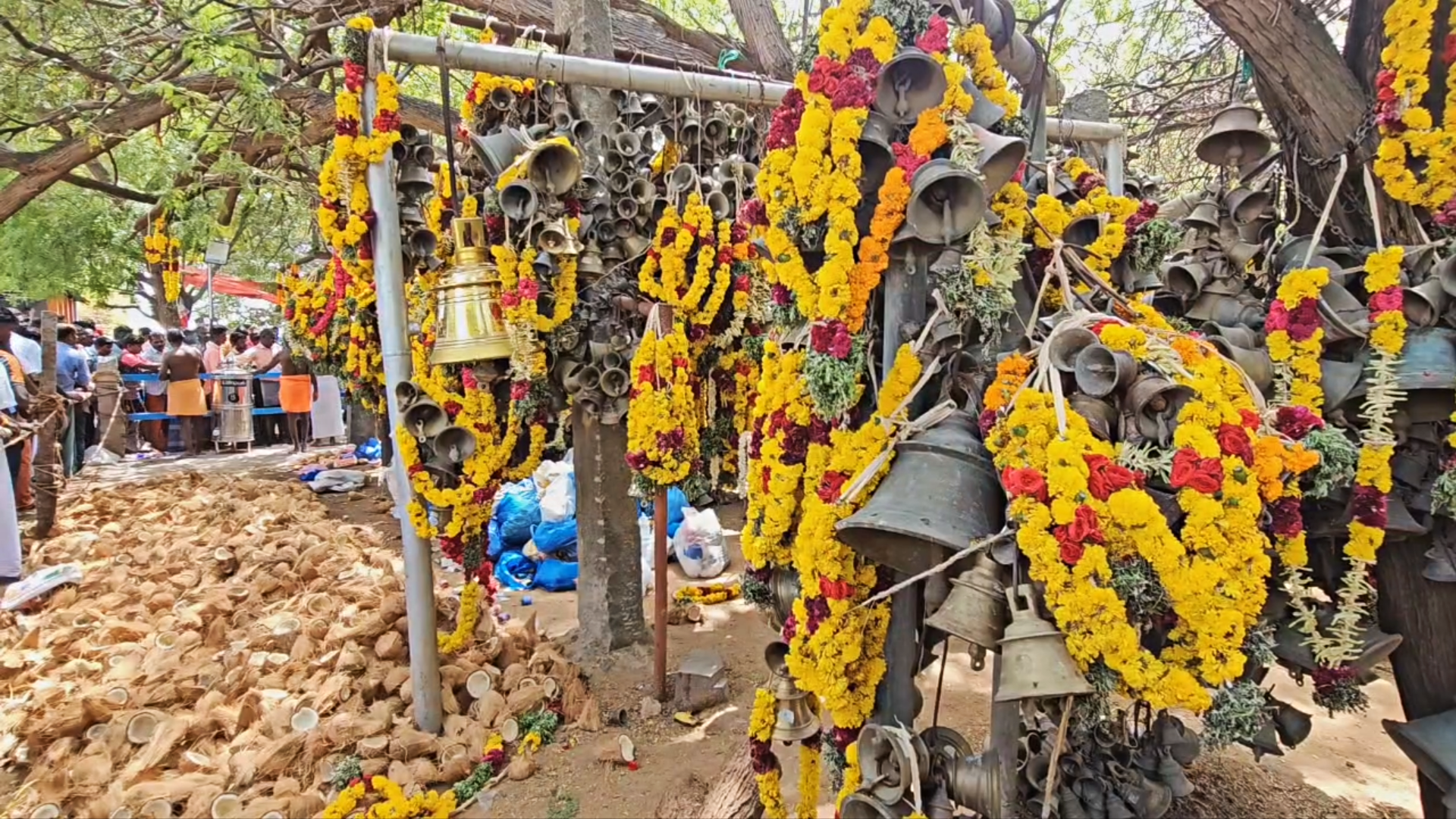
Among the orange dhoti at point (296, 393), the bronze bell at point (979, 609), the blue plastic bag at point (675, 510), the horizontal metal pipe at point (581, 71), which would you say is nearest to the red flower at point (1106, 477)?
the bronze bell at point (979, 609)

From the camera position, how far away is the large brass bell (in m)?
3.38

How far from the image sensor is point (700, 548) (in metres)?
6.95

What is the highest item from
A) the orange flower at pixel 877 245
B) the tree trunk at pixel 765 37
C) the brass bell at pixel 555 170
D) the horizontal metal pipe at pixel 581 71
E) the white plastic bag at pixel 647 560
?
the tree trunk at pixel 765 37

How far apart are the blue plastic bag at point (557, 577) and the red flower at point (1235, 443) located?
566 centimetres

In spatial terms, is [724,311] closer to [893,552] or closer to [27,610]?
[893,552]

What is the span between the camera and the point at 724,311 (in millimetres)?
4082

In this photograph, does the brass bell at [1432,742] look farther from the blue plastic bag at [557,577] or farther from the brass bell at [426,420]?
the blue plastic bag at [557,577]

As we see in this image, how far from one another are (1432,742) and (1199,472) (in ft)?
4.46

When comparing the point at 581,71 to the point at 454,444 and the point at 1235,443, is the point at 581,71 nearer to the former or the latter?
the point at 454,444

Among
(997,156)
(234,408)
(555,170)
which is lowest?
(234,408)

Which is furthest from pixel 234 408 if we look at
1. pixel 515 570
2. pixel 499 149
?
pixel 499 149

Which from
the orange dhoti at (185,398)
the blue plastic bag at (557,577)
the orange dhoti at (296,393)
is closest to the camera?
the blue plastic bag at (557,577)

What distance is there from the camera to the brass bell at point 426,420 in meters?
3.45

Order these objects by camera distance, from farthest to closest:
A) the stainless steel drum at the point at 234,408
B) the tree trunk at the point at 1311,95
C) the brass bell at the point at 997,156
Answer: the stainless steel drum at the point at 234,408, the tree trunk at the point at 1311,95, the brass bell at the point at 997,156
